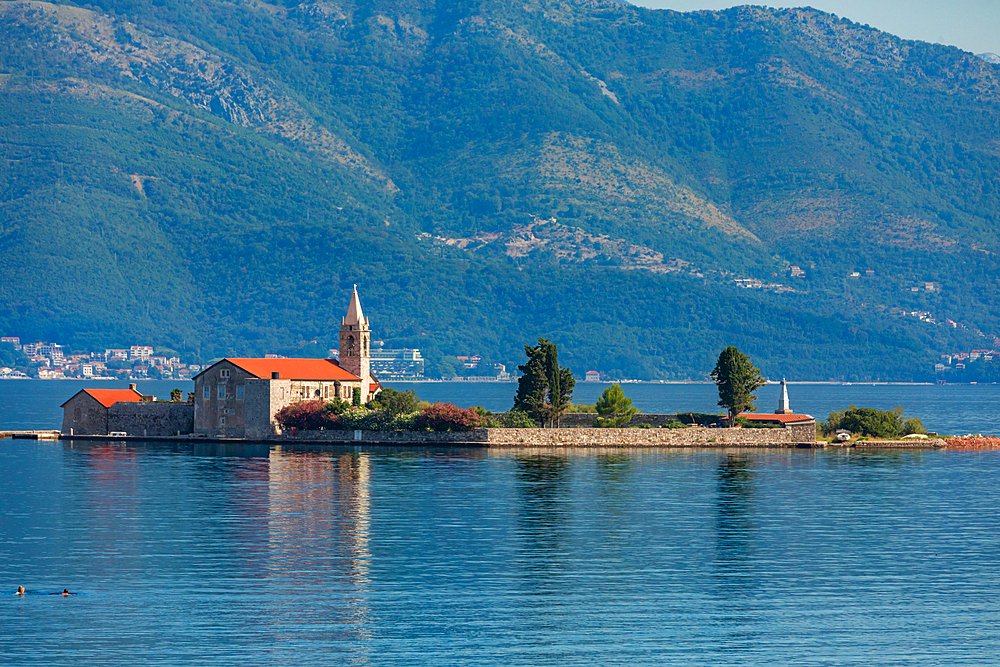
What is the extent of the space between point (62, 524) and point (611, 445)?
210ft

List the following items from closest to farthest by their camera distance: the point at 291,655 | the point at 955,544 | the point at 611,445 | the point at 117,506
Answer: the point at 291,655 < the point at 955,544 < the point at 117,506 < the point at 611,445

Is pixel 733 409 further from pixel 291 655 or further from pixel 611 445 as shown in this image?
pixel 291 655

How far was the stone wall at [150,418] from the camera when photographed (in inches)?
5261

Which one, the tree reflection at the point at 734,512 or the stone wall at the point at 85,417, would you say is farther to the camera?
the stone wall at the point at 85,417

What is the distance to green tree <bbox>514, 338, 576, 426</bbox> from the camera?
413ft

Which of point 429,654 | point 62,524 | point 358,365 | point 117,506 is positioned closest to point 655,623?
point 429,654

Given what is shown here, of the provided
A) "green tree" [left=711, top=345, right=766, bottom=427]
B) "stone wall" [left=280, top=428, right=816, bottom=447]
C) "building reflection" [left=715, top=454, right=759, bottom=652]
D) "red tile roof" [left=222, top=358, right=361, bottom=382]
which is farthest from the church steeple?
"building reflection" [left=715, top=454, right=759, bottom=652]

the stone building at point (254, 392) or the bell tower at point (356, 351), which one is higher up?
the bell tower at point (356, 351)

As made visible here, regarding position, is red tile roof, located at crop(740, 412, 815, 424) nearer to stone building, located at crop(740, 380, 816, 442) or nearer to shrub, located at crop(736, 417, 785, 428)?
stone building, located at crop(740, 380, 816, 442)

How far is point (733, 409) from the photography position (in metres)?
132

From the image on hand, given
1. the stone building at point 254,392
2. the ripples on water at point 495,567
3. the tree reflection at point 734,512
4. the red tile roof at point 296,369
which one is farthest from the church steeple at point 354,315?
the tree reflection at point 734,512

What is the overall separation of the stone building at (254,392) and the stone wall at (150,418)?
106 inches

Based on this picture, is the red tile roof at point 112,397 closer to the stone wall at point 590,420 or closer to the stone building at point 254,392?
the stone building at point 254,392

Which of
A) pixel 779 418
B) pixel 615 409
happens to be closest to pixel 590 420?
pixel 615 409
